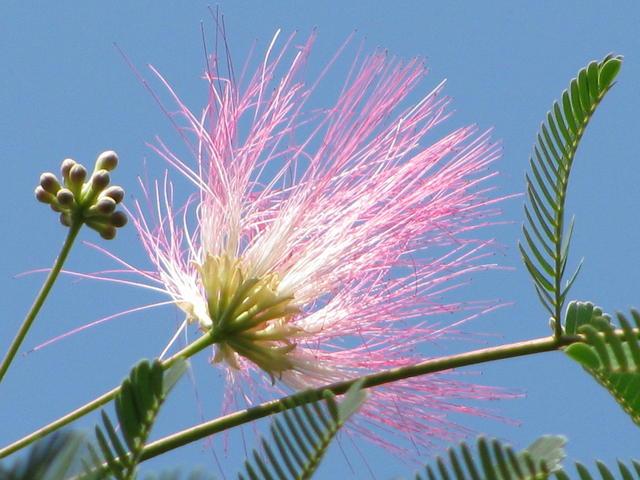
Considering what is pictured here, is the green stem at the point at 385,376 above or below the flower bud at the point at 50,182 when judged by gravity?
below

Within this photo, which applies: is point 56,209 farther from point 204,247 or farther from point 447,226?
point 447,226

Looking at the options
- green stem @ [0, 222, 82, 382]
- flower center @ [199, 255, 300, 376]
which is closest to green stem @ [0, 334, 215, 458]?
green stem @ [0, 222, 82, 382]

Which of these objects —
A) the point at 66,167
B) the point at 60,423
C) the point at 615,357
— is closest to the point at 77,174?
the point at 66,167

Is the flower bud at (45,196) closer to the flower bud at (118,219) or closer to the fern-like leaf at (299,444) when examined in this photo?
the flower bud at (118,219)

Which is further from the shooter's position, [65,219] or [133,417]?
[65,219]

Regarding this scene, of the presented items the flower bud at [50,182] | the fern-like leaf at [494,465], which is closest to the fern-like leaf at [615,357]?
the fern-like leaf at [494,465]

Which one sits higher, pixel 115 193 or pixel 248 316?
pixel 115 193

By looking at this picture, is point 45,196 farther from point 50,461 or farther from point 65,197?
point 50,461
